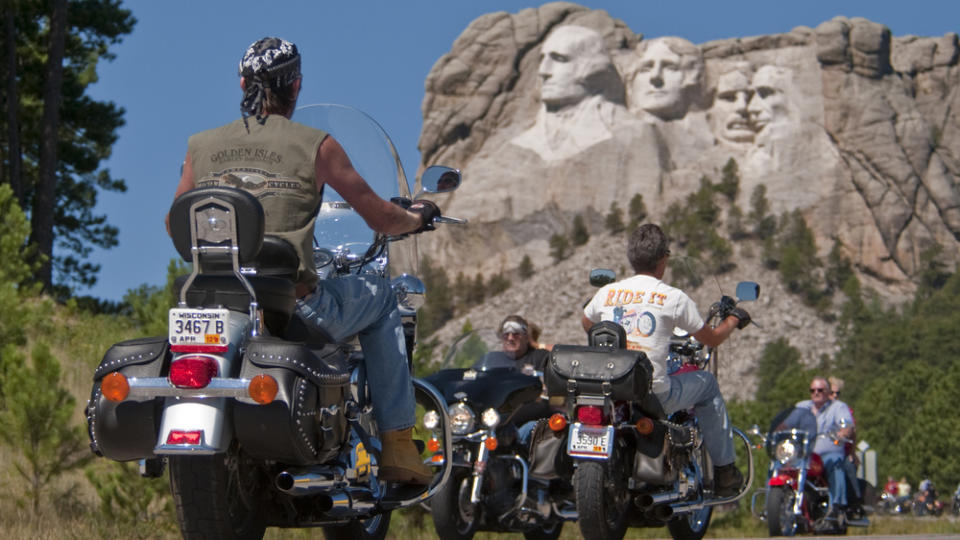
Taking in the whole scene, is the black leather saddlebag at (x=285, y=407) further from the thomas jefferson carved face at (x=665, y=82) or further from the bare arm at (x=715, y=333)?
the thomas jefferson carved face at (x=665, y=82)

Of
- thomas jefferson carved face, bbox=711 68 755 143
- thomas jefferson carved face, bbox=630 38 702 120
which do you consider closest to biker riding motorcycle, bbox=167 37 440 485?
thomas jefferson carved face, bbox=711 68 755 143

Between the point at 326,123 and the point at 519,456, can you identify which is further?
the point at 519,456

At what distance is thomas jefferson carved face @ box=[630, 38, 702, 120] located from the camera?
422ft

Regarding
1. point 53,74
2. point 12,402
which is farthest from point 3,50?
point 12,402

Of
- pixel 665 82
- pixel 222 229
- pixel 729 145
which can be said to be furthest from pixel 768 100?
pixel 222 229

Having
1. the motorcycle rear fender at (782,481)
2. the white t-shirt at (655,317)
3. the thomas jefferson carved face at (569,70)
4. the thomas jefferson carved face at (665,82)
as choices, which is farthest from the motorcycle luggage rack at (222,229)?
the thomas jefferson carved face at (665,82)

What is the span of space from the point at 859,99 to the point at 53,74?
10976cm

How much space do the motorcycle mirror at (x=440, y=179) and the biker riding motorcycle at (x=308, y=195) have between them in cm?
30

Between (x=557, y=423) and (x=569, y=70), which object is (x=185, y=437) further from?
(x=569, y=70)

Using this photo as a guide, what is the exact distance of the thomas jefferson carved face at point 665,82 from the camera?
129 metres

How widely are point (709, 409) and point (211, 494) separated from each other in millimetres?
3922

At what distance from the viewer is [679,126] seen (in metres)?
129

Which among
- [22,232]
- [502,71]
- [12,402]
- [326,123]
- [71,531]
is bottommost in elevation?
[71,531]

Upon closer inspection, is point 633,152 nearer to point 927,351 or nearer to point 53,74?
point 927,351
